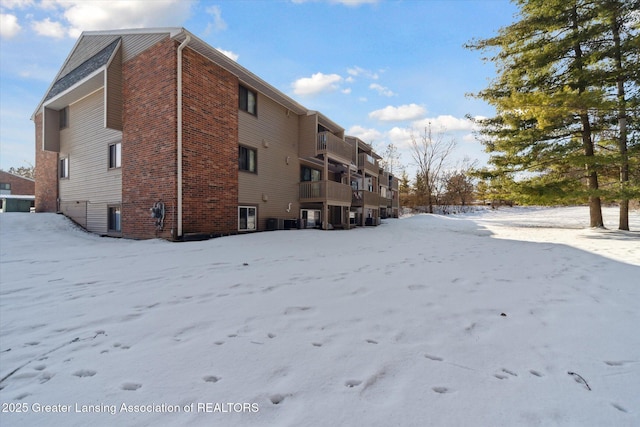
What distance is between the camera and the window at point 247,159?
12.2 m

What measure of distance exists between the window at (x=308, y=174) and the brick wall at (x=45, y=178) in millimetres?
12799

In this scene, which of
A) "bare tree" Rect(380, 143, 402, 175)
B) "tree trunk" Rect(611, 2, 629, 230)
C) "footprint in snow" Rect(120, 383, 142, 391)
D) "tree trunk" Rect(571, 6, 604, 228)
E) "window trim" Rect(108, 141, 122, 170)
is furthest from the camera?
"bare tree" Rect(380, 143, 402, 175)

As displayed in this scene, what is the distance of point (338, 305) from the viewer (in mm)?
3457

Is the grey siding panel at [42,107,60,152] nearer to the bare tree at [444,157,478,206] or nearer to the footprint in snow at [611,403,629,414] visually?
the footprint in snow at [611,403,629,414]

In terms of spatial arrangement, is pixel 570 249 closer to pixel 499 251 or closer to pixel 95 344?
pixel 499 251

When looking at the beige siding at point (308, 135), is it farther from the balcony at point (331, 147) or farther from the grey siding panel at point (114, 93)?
the grey siding panel at point (114, 93)

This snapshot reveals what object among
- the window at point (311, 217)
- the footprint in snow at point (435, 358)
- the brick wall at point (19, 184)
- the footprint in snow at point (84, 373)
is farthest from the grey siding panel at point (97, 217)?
the brick wall at point (19, 184)

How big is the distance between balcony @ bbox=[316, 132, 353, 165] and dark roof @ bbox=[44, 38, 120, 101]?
9.75 meters

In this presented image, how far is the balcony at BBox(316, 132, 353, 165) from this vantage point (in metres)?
15.6

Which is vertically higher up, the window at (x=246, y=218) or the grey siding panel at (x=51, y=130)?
the grey siding panel at (x=51, y=130)

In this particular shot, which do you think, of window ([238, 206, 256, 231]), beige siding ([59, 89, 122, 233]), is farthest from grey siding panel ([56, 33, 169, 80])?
window ([238, 206, 256, 231])

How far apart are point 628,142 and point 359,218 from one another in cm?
1464

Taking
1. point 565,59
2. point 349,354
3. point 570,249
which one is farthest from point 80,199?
point 565,59

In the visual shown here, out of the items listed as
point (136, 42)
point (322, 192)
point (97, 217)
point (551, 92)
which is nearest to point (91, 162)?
point (97, 217)
